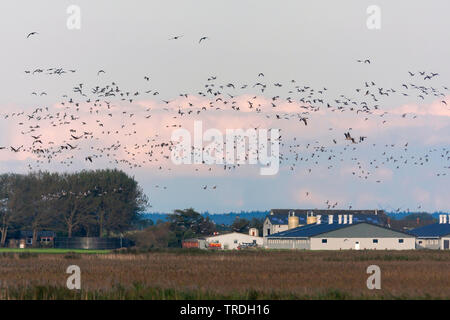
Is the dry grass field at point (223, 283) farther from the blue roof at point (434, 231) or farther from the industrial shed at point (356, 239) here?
the blue roof at point (434, 231)

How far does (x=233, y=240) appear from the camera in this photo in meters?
194

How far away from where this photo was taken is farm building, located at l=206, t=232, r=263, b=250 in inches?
7491

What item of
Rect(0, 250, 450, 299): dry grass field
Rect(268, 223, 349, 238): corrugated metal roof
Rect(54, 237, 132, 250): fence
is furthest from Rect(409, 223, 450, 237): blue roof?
Rect(0, 250, 450, 299): dry grass field

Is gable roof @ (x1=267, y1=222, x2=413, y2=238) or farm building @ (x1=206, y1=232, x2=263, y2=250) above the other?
gable roof @ (x1=267, y1=222, x2=413, y2=238)

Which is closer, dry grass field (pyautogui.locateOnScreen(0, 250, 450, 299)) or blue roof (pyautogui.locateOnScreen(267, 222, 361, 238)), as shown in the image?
dry grass field (pyautogui.locateOnScreen(0, 250, 450, 299))

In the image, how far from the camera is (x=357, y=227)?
173875mm

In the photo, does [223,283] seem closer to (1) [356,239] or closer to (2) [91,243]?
(1) [356,239]

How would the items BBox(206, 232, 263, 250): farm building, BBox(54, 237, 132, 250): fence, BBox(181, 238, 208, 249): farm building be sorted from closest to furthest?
BBox(181, 238, 208, 249): farm building → BBox(54, 237, 132, 250): fence → BBox(206, 232, 263, 250): farm building

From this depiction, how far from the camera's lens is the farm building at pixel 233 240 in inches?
7491

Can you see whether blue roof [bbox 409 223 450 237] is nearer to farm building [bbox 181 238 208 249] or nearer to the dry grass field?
farm building [bbox 181 238 208 249]
